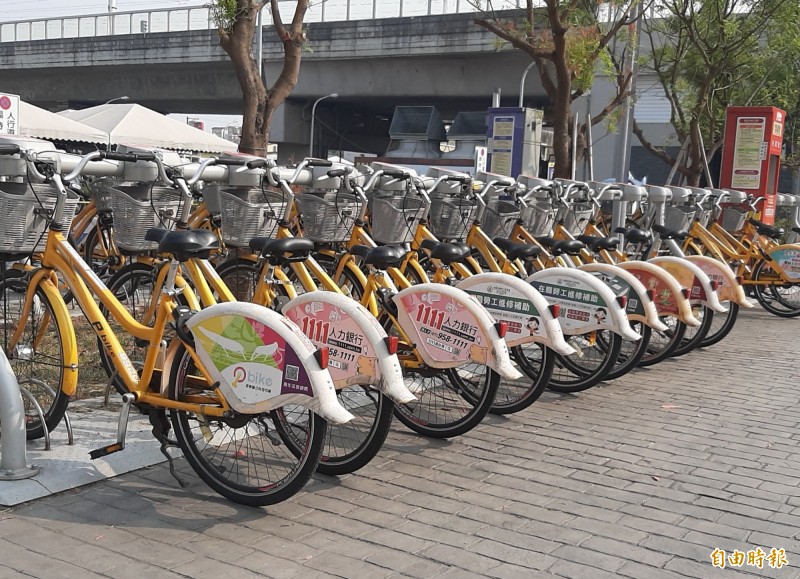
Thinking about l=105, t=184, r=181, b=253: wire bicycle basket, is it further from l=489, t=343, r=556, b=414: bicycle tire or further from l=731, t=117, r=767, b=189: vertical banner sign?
l=731, t=117, r=767, b=189: vertical banner sign

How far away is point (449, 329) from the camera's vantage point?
15.0 feet

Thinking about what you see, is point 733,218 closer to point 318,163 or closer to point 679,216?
point 679,216

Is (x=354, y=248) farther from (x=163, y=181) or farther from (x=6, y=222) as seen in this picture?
(x=6, y=222)

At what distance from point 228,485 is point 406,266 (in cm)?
208

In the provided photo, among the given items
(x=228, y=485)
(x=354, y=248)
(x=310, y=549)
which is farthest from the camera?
(x=354, y=248)

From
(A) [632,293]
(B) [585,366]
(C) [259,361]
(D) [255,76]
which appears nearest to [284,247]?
(C) [259,361]

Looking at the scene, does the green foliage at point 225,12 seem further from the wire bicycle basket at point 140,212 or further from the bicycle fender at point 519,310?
the bicycle fender at point 519,310

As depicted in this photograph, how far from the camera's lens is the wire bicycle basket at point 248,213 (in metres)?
5.05

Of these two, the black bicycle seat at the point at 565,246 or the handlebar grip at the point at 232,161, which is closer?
the handlebar grip at the point at 232,161

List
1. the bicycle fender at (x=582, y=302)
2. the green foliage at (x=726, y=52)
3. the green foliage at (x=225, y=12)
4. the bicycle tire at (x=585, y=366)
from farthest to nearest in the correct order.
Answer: the green foliage at (x=726, y=52) < the green foliage at (x=225, y=12) < the bicycle tire at (x=585, y=366) < the bicycle fender at (x=582, y=302)

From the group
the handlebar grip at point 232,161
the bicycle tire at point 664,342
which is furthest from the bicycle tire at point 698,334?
the handlebar grip at point 232,161

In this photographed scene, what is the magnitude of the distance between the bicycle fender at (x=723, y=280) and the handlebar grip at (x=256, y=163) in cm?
375

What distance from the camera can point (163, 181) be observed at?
16.3ft

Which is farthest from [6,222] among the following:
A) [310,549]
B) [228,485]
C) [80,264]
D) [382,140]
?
[382,140]
